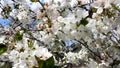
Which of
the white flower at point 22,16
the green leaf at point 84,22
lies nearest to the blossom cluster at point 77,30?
the green leaf at point 84,22

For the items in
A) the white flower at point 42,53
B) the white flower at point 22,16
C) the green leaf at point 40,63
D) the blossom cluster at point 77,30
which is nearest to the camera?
the green leaf at point 40,63

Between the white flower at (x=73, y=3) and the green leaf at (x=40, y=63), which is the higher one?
the white flower at (x=73, y=3)

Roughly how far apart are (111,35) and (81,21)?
0.57m

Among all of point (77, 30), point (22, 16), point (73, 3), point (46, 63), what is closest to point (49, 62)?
point (46, 63)

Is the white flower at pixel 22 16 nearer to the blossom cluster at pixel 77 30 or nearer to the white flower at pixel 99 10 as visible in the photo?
the blossom cluster at pixel 77 30

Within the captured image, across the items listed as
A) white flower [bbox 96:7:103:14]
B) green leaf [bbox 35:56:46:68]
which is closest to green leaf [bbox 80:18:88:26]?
white flower [bbox 96:7:103:14]

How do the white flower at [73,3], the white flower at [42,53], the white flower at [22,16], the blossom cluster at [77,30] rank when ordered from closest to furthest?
the white flower at [42,53] < the blossom cluster at [77,30] < the white flower at [73,3] < the white flower at [22,16]

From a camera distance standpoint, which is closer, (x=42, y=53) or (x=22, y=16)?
(x=42, y=53)

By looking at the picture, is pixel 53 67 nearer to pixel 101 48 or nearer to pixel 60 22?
pixel 60 22

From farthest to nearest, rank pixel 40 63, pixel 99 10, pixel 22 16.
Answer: pixel 22 16 < pixel 99 10 < pixel 40 63

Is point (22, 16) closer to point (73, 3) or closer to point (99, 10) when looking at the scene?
point (73, 3)

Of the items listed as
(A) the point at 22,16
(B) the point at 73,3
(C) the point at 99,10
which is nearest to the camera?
(C) the point at 99,10

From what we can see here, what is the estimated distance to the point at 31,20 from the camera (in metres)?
3.93

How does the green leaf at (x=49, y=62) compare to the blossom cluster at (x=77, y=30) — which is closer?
the green leaf at (x=49, y=62)
